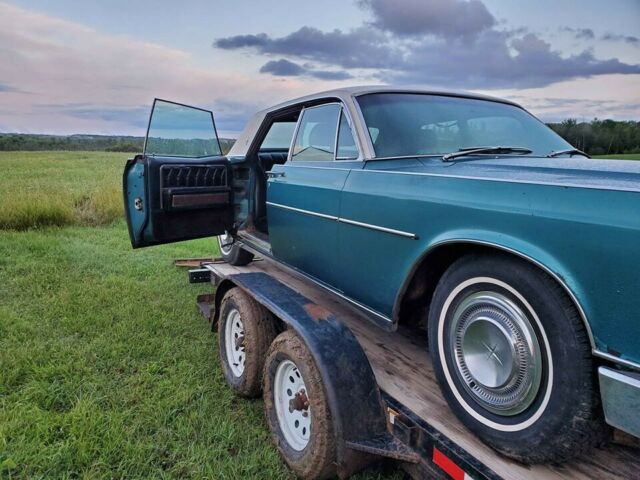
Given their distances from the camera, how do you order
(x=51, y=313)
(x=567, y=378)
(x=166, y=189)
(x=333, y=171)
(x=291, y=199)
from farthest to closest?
(x=51, y=313), (x=166, y=189), (x=291, y=199), (x=333, y=171), (x=567, y=378)

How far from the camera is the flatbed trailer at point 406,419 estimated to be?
178 centimetres

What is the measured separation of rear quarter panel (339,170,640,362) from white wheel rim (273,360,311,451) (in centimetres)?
60

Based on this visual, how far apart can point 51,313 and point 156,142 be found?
2054 mm

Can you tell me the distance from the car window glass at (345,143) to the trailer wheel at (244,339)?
1.15 meters

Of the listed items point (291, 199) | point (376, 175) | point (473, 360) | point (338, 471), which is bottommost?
point (338, 471)

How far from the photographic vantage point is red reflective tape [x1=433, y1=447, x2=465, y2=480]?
1.84m

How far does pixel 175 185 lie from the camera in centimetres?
400

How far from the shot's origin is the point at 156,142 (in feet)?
13.6

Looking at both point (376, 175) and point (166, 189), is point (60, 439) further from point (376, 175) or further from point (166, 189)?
point (376, 175)

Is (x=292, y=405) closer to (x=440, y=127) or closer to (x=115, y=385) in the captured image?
(x=115, y=385)

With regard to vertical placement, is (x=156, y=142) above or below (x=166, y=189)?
above

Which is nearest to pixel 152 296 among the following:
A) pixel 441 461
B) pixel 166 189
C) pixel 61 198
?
pixel 166 189

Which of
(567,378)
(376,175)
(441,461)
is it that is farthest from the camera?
(376,175)

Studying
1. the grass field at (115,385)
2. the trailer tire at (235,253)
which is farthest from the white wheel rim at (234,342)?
the trailer tire at (235,253)
